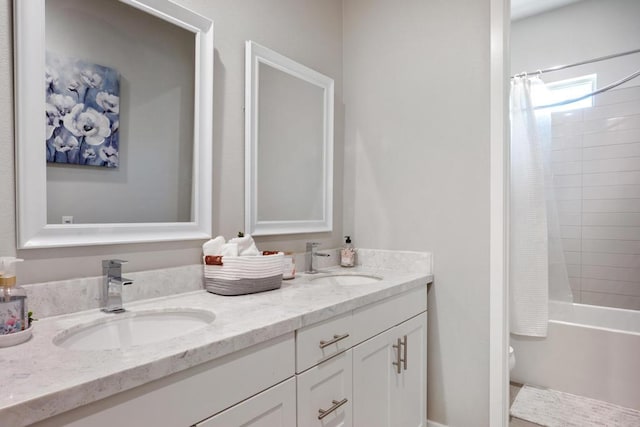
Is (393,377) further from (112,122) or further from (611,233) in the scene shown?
(611,233)

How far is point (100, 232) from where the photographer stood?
1.13m

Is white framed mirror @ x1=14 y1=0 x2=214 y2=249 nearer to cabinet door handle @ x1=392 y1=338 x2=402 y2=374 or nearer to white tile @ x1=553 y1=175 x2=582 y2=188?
cabinet door handle @ x1=392 y1=338 x2=402 y2=374

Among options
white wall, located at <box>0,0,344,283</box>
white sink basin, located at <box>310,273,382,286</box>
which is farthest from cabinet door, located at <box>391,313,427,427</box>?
white wall, located at <box>0,0,344,283</box>

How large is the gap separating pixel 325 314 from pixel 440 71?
1312 millimetres

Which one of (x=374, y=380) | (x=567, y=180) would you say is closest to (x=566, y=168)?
(x=567, y=180)

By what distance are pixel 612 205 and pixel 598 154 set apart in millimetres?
372

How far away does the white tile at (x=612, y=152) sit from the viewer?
2.60m

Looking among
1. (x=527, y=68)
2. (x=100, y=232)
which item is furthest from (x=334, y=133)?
(x=527, y=68)

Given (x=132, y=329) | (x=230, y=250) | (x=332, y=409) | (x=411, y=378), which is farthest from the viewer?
(x=411, y=378)

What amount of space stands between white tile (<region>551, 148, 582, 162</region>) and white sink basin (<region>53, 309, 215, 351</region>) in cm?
285

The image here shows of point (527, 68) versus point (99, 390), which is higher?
point (527, 68)

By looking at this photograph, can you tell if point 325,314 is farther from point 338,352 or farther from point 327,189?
point 327,189

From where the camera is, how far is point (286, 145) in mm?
1798

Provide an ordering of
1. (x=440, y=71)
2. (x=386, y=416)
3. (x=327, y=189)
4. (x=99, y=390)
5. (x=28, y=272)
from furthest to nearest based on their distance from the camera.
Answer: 1. (x=327, y=189)
2. (x=440, y=71)
3. (x=386, y=416)
4. (x=28, y=272)
5. (x=99, y=390)
